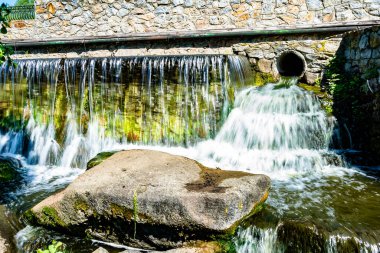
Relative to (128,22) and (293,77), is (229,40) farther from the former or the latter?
(128,22)

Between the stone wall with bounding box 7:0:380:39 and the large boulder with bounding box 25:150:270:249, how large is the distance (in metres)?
5.18

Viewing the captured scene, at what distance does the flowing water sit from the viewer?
20.1 ft

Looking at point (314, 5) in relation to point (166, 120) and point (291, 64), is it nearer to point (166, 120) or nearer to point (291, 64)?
point (291, 64)

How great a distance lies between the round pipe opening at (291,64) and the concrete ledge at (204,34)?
0.51m

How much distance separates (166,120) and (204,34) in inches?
92.6

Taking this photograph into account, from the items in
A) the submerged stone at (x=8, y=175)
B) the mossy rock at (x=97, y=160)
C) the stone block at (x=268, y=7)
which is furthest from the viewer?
the stone block at (x=268, y=7)

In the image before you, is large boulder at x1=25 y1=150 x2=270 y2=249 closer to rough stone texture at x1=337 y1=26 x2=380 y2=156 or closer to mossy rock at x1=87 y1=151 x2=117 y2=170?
mossy rock at x1=87 y1=151 x2=117 y2=170

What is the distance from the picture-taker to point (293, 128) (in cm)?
664

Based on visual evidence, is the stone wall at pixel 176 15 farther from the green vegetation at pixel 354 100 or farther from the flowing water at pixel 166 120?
the flowing water at pixel 166 120

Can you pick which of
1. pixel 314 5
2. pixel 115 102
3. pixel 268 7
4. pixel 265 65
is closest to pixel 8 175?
pixel 115 102

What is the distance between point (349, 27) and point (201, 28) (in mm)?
3449

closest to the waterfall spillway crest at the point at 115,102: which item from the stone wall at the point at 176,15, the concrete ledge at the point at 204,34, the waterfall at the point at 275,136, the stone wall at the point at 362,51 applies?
the waterfall at the point at 275,136

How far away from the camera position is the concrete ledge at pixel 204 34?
7.70 meters

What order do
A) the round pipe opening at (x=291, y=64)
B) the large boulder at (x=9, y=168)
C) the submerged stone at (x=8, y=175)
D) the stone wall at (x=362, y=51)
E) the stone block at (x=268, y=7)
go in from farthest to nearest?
the stone block at (x=268, y=7)
the round pipe opening at (x=291, y=64)
the large boulder at (x=9, y=168)
the stone wall at (x=362, y=51)
the submerged stone at (x=8, y=175)
